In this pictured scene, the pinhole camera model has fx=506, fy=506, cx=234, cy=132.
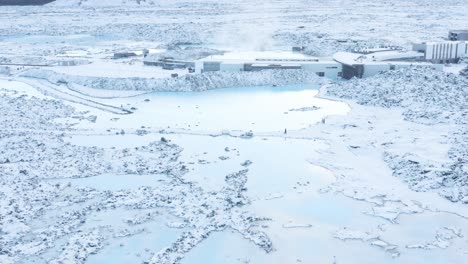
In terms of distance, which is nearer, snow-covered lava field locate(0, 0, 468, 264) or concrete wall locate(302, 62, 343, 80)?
snow-covered lava field locate(0, 0, 468, 264)

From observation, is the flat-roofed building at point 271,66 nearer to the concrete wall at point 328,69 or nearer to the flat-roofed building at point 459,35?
the concrete wall at point 328,69

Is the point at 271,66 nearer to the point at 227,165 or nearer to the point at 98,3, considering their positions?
the point at 227,165

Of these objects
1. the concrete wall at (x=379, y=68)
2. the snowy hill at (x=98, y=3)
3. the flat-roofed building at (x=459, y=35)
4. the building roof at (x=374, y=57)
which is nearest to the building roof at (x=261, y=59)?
the building roof at (x=374, y=57)

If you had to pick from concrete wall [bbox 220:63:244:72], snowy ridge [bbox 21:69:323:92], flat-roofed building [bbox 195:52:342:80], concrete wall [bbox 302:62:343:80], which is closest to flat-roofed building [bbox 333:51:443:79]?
concrete wall [bbox 302:62:343:80]

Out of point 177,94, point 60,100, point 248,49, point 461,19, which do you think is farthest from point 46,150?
point 461,19

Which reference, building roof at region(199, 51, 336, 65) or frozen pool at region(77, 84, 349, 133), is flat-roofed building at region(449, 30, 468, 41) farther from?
frozen pool at region(77, 84, 349, 133)

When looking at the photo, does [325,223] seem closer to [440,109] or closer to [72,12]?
[440,109]
